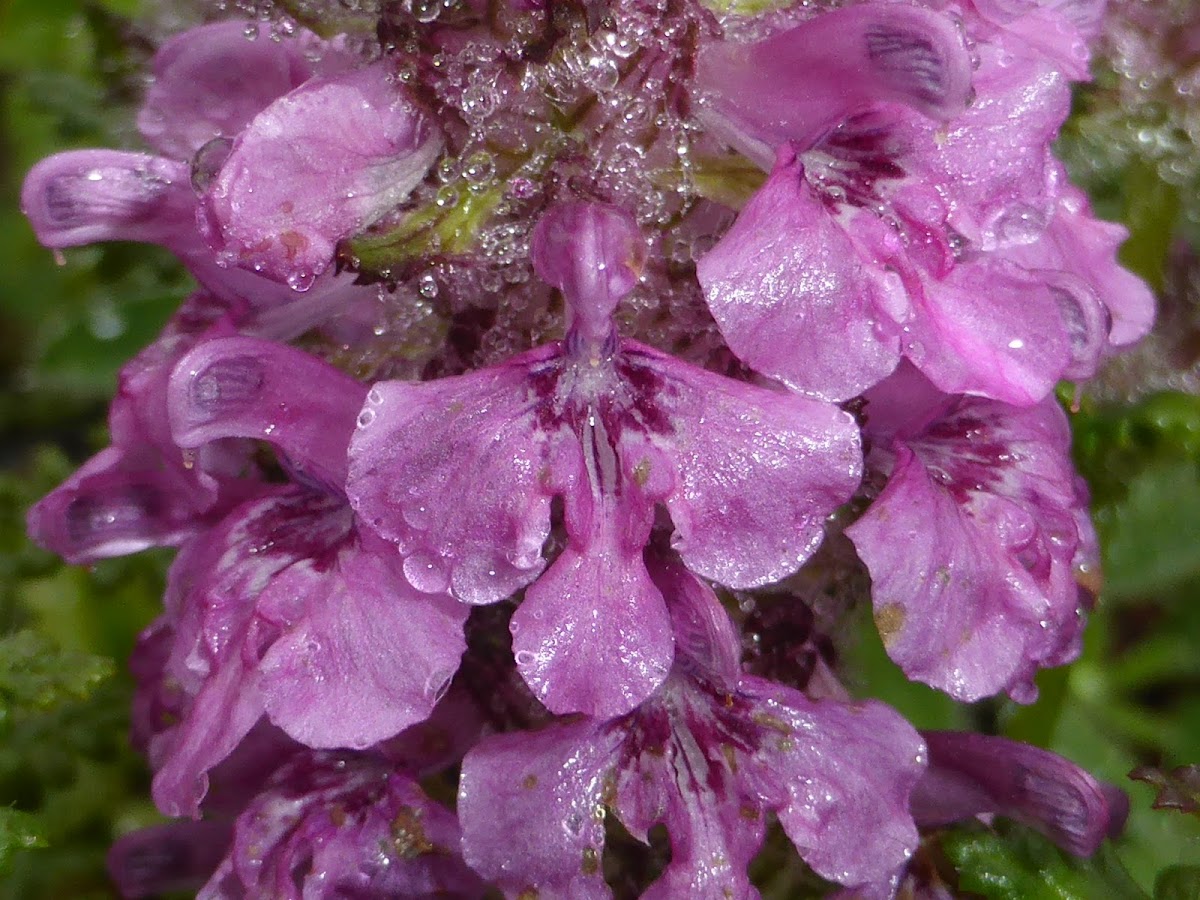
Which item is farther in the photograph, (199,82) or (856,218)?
(199,82)

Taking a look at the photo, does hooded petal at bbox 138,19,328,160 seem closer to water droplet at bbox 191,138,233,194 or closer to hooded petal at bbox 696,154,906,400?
water droplet at bbox 191,138,233,194

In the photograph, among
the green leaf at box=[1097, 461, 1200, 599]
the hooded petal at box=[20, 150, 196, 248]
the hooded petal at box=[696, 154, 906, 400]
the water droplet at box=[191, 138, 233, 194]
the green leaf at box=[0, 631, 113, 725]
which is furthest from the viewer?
the green leaf at box=[1097, 461, 1200, 599]

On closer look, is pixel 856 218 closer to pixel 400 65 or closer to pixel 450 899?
pixel 400 65

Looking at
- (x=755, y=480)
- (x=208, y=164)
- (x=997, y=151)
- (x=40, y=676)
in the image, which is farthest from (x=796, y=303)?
(x=40, y=676)

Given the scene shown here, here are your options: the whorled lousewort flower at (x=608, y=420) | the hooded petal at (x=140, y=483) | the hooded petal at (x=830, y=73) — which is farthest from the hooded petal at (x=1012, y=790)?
the hooded petal at (x=140, y=483)

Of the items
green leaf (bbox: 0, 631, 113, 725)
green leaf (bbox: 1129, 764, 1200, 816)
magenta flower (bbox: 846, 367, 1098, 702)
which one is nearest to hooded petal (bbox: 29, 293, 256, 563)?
green leaf (bbox: 0, 631, 113, 725)

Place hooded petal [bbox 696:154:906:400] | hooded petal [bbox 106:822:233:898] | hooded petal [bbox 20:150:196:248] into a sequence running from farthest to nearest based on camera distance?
1. hooded petal [bbox 106:822:233:898]
2. hooded petal [bbox 20:150:196:248]
3. hooded petal [bbox 696:154:906:400]

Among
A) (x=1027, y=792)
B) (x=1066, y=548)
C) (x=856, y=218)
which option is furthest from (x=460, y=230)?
(x=1027, y=792)
